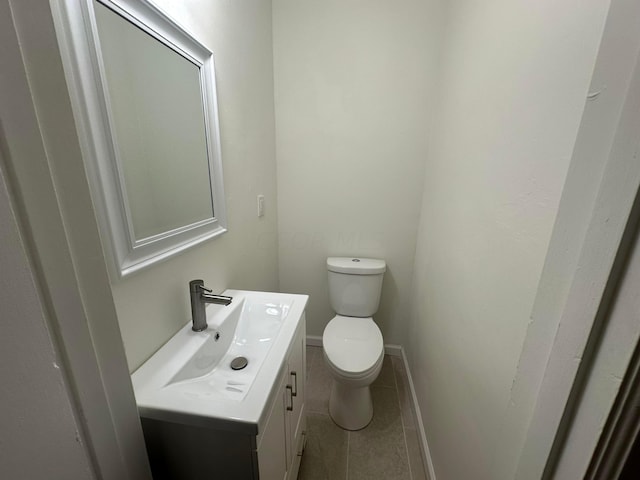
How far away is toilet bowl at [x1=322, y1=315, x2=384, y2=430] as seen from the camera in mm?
1257

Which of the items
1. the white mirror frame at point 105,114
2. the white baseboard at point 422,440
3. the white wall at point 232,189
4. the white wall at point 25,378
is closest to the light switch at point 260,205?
the white wall at point 232,189

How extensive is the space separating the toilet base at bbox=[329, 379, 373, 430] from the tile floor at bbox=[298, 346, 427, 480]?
0.12 ft

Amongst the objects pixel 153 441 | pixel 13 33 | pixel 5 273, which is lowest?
pixel 153 441

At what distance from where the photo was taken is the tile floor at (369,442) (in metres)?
1.22

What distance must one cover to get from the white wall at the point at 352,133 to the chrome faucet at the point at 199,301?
1.02 m

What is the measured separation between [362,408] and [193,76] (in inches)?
69.6

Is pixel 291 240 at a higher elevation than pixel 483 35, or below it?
below

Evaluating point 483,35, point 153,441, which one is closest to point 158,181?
point 153,441

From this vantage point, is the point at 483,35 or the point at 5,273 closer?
the point at 5,273

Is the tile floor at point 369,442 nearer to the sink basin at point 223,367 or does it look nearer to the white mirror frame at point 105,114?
the sink basin at point 223,367

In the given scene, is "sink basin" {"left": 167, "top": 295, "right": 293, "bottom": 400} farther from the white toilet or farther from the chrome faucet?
the white toilet

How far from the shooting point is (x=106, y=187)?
23.2 inches

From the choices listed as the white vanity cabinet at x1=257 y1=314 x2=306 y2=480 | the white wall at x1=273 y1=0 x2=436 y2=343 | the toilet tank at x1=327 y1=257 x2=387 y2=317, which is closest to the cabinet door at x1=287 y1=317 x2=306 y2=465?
the white vanity cabinet at x1=257 y1=314 x2=306 y2=480

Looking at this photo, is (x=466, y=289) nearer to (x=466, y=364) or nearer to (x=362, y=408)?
(x=466, y=364)
